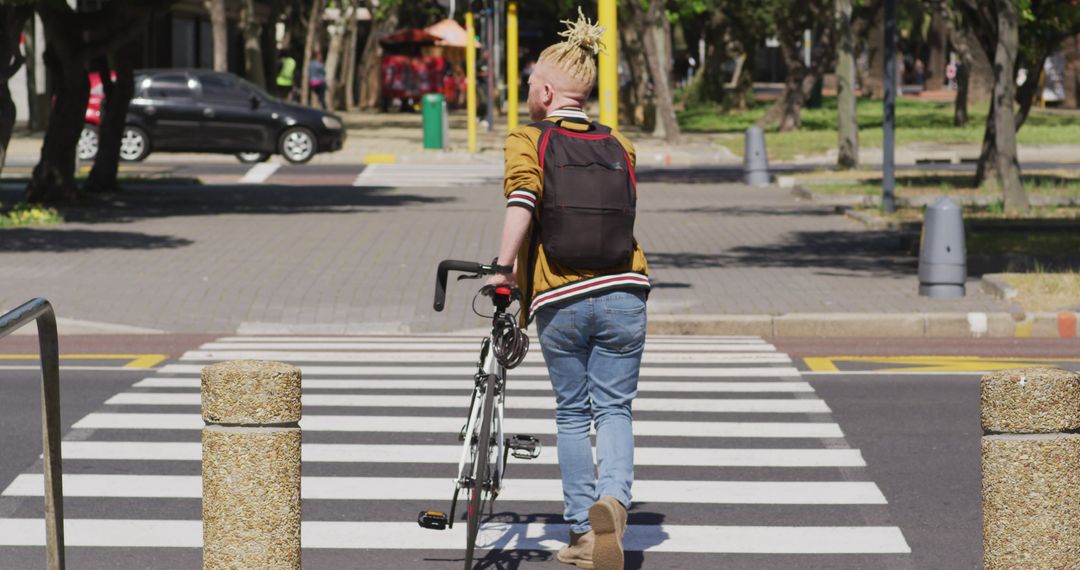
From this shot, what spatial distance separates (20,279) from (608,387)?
10127mm

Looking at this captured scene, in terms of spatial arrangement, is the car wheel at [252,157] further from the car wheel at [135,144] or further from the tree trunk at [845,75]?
the tree trunk at [845,75]

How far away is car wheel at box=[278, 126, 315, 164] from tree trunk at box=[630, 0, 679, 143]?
25.0 ft

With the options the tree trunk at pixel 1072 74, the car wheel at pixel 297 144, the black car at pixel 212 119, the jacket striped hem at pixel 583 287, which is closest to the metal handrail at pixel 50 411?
the jacket striped hem at pixel 583 287

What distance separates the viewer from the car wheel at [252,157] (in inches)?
1312

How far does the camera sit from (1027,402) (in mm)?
4781

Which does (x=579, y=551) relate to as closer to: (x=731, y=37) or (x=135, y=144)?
(x=135, y=144)

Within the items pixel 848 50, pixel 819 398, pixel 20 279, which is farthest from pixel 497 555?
pixel 848 50

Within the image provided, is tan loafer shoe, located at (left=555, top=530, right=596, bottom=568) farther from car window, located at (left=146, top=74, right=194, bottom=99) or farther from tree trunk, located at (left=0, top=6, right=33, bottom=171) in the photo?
car window, located at (left=146, top=74, right=194, bottom=99)

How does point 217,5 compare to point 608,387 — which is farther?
point 217,5

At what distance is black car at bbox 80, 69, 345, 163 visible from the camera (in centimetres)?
3189

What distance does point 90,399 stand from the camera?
10.1 metres

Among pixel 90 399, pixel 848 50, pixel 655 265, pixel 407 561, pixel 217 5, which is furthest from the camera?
pixel 217 5

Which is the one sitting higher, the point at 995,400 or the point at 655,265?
→ the point at 995,400

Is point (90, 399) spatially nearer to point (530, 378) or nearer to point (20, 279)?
point (530, 378)
